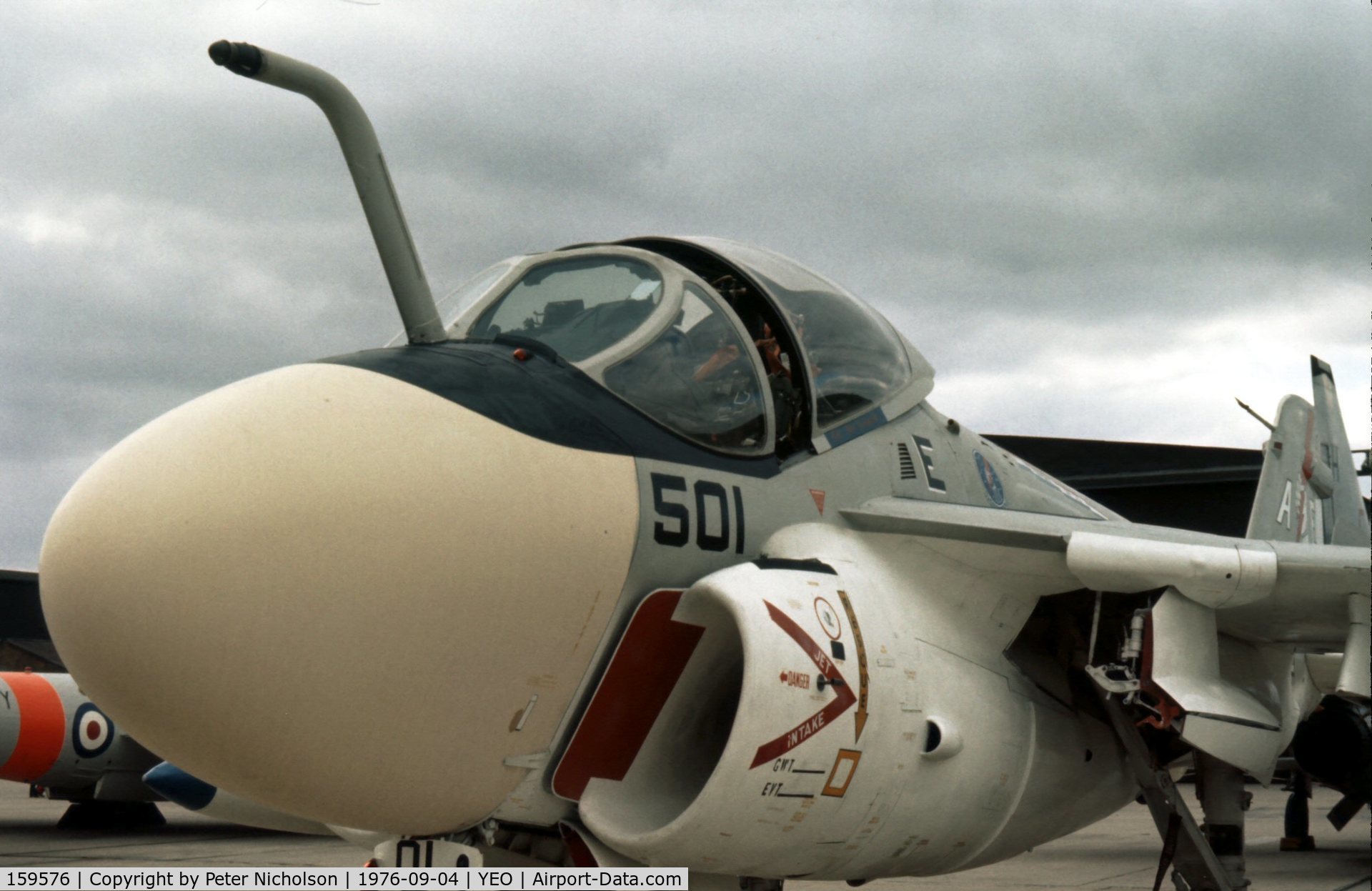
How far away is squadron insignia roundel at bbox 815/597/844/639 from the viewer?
168 inches

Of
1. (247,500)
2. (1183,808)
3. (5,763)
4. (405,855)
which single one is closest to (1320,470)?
(1183,808)

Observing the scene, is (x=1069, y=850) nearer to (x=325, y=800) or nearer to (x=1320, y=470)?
(x=1320, y=470)

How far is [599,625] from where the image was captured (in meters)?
3.97

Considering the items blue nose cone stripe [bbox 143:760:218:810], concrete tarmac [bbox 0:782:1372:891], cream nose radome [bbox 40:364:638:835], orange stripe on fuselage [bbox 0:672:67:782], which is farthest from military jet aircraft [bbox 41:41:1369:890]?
orange stripe on fuselage [bbox 0:672:67:782]

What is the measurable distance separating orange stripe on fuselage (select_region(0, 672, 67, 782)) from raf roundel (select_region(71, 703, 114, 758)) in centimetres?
14

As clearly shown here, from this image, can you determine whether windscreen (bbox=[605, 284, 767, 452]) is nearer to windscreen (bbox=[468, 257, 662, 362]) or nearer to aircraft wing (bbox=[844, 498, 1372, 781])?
windscreen (bbox=[468, 257, 662, 362])

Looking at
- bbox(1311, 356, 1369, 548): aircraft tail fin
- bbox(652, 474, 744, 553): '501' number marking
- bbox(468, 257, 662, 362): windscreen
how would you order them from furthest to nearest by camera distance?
bbox(1311, 356, 1369, 548): aircraft tail fin
bbox(468, 257, 662, 362): windscreen
bbox(652, 474, 744, 553): '501' number marking

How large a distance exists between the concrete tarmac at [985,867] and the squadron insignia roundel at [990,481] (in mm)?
4707

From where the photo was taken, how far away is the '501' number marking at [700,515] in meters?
4.17

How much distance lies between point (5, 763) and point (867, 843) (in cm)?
1357

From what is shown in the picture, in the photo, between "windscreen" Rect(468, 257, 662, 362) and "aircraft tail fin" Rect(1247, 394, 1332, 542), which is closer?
"windscreen" Rect(468, 257, 662, 362)

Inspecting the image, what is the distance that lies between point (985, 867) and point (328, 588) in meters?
7.67

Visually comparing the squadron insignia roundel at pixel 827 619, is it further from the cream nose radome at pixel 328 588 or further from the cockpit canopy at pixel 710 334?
the cream nose radome at pixel 328 588

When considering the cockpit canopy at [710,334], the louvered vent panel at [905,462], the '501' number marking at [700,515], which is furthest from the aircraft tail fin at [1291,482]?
the '501' number marking at [700,515]
